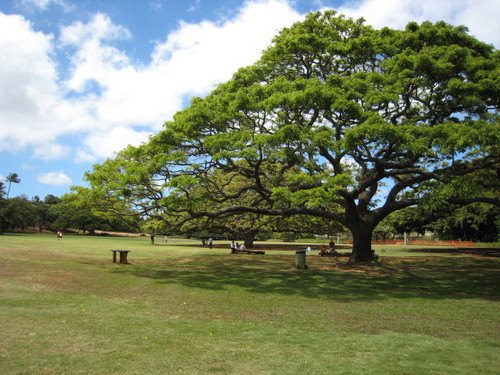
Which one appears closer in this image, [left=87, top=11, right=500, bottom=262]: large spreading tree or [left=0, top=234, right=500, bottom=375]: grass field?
[left=0, top=234, right=500, bottom=375]: grass field

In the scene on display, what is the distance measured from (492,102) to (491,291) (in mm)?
7639

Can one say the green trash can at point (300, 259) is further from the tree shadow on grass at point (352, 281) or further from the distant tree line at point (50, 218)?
the distant tree line at point (50, 218)

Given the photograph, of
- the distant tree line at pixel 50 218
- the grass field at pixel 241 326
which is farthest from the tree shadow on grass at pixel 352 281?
the distant tree line at pixel 50 218

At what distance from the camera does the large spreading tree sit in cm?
1435

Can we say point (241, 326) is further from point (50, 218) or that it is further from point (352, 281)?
point (50, 218)

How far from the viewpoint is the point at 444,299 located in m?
12.0

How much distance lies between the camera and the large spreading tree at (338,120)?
14.4m

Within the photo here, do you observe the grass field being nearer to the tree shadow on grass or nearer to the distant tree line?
the tree shadow on grass

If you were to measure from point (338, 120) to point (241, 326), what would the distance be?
455 inches

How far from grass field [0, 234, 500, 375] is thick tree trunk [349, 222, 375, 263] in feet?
20.1

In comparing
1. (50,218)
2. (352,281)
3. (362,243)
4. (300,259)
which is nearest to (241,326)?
(352,281)

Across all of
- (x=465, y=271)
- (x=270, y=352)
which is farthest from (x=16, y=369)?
(x=465, y=271)

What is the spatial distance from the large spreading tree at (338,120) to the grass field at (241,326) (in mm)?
3801

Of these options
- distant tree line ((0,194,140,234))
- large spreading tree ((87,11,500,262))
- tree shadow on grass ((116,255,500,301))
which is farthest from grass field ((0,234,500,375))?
distant tree line ((0,194,140,234))
